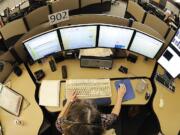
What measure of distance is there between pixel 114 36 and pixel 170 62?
608mm

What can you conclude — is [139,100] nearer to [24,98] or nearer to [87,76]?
[87,76]

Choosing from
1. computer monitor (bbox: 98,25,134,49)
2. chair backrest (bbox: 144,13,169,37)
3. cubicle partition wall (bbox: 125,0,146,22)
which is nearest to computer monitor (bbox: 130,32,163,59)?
computer monitor (bbox: 98,25,134,49)

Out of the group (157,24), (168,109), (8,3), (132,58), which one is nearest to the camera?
(168,109)

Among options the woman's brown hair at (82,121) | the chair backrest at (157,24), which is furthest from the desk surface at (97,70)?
the woman's brown hair at (82,121)

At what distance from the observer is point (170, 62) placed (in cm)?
229

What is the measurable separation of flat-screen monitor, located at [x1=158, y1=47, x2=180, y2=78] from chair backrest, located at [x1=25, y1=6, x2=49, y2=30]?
174 centimetres

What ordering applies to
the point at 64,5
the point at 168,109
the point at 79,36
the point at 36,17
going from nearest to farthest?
the point at 168,109, the point at 79,36, the point at 36,17, the point at 64,5

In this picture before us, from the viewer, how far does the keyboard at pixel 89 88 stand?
2.22 meters

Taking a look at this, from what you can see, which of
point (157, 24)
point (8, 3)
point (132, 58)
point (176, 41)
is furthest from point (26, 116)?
point (8, 3)

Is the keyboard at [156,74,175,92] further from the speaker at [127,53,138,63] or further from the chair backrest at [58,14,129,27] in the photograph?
the chair backrest at [58,14,129,27]

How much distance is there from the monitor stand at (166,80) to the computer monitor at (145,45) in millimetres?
223

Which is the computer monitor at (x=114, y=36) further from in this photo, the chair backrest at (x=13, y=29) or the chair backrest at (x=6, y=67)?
the chair backrest at (x=13, y=29)

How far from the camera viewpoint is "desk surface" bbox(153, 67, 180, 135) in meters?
2.09

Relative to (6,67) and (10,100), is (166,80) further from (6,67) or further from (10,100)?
(6,67)
